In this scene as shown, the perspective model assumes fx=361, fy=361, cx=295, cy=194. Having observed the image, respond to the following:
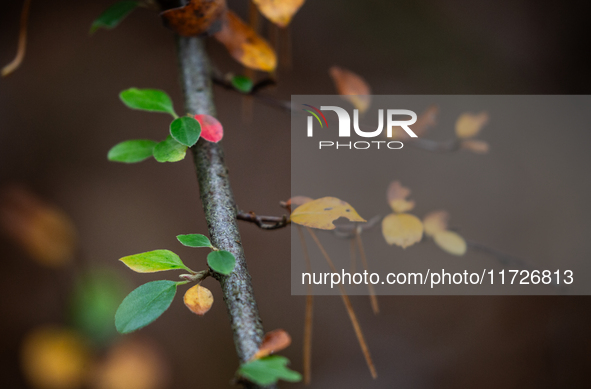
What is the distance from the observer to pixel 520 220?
79cm

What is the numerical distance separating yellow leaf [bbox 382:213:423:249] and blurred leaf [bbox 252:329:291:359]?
140 mm

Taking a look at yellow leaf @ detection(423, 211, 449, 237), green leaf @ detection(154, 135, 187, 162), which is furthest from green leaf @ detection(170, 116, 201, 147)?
yellow leaf @ detection(423, 211, 449, 237)

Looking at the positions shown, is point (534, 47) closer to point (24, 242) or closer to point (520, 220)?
point (520, 220)

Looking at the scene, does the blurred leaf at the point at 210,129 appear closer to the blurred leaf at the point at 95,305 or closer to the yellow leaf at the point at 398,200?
the yellow leaf at the point at 398,200

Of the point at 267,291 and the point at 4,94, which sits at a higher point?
the point at 4,94

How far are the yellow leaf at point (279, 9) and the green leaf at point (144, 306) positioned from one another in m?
0.20

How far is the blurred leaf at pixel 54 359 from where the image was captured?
678mm

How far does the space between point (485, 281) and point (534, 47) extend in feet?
1.77

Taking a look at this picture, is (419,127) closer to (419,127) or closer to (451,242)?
(419,127)

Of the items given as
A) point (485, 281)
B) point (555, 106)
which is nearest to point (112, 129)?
point (485, 281)

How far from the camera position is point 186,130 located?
0.23 meters

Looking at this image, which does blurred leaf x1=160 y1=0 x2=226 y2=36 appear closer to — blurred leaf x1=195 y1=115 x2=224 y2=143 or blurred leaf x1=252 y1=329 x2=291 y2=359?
blurred leaf x1=195 y1=115 x2=224 y2=143

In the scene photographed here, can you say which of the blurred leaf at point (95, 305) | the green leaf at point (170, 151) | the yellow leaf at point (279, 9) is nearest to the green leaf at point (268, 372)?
the green leaf at point (170, 151)

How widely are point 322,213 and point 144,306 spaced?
4.7 inches
